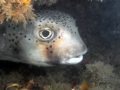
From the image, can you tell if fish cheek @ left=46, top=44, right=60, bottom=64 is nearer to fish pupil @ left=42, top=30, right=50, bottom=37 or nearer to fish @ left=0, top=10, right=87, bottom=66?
fish @ left=0, top=10, right=87, bottom=66

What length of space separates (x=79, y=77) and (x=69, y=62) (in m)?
1.64

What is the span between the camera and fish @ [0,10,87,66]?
2.78m

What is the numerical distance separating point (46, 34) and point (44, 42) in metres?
0.17

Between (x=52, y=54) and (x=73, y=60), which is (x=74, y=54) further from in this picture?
(x=52, y=54)

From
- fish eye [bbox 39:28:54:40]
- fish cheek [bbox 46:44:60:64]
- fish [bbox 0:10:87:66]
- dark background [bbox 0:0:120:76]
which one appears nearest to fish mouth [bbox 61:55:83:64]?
fish [bbox 0:10:87:66]

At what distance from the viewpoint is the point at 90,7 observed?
5965 millimetres

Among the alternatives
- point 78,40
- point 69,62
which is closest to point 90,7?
point 78,40

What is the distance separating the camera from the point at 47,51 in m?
2.84

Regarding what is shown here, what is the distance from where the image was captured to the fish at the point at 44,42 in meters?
2.78

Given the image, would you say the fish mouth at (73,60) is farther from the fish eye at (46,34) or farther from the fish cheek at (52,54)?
the fish eye at (46,34)

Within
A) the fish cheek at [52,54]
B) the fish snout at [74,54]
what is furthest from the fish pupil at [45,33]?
the fish snout at [74,54]

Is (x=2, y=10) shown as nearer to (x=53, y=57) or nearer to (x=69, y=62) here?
(x=53, y=57)

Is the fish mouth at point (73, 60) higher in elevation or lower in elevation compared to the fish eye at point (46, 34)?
lower

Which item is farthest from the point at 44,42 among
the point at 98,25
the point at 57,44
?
the point at 98,25
